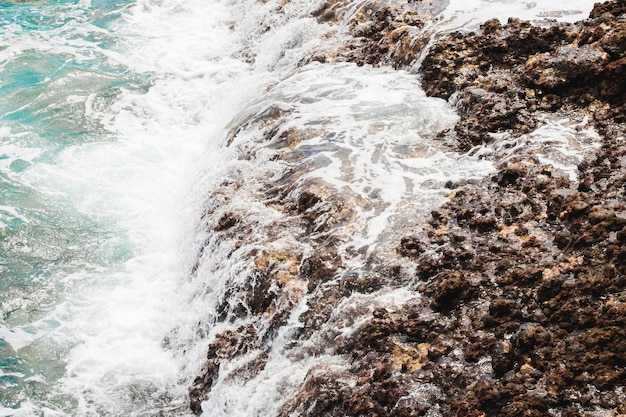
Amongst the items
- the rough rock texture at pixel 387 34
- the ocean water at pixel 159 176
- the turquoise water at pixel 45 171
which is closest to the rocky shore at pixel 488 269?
the ocean water at pixel 159 176

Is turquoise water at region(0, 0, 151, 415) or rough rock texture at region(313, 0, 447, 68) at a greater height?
rough rock texture at region(313, 0, 447, 68)

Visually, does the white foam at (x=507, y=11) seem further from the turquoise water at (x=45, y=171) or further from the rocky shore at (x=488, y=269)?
the turquoise water at (x=45, y=171)

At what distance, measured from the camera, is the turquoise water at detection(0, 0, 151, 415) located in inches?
237

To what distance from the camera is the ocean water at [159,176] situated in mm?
5488

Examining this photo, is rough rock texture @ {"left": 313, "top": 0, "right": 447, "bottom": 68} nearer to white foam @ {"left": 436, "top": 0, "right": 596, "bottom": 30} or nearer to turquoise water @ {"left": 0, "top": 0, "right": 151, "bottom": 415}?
white foam @ {"left": 436, "top": 0, "right": 596, "bottom": 30}

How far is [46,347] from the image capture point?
19.7ft

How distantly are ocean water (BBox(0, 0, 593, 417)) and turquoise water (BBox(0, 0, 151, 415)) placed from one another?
0.08 feet

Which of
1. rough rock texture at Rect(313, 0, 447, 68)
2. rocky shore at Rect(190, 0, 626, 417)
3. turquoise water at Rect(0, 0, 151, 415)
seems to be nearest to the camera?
rocky shore at Rect(190, 0, 626, 417)

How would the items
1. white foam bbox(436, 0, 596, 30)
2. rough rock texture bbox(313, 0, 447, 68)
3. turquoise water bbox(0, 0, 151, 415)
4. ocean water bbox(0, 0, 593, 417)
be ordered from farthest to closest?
1. rough rock texture bbox(313, 0, 447, 68)
2. white foam bbox(436, 0, 596, 30)
3. turquoise water bbox(0, 0, 151, 415)
4. ocean water bbox(0, 0, 593, 417)

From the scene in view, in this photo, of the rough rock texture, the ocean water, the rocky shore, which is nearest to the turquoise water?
the ocean water

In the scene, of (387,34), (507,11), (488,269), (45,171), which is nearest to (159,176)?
(45,171)

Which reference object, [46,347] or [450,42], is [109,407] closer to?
[46,347]

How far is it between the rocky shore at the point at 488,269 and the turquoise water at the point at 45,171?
191 centimetres

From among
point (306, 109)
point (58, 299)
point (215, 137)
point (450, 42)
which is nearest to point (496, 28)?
point (450, 42)
